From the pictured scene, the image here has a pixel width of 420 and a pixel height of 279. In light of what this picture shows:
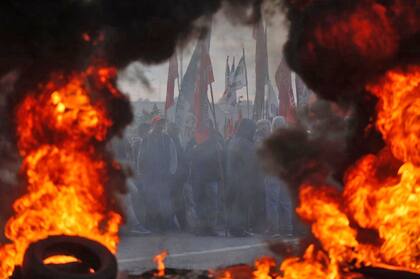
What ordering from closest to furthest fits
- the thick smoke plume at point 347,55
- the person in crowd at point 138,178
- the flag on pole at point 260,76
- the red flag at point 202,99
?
the thick smoke plume at point 347,55 < the flag on pole at point 260,76 < the person in crowd at point 138,178 < the red flag at point 202,99

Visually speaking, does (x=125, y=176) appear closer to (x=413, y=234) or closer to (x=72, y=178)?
(x=72, y=178)

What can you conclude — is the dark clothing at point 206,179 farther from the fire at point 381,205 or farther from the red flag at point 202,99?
the fire at point 381,205

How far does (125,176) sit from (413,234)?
3467 millimetres

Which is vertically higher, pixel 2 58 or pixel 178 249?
pixel 2 58

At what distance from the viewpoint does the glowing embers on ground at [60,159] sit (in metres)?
6.85

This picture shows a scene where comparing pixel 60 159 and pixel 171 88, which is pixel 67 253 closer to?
pixel 60 159

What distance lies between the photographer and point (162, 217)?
14156 millimetres

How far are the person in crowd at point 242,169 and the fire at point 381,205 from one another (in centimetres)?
645

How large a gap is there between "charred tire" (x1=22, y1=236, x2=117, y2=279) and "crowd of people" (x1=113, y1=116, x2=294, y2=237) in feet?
25.6

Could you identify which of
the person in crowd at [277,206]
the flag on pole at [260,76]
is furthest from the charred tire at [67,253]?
the person in crowd at [277,206]

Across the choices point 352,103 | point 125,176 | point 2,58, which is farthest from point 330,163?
point 2,58

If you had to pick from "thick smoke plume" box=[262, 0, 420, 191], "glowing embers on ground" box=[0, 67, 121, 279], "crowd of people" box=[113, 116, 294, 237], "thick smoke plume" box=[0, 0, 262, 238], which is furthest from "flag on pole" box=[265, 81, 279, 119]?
"glowing embers on ground" box=[0, 67, 121, 279]

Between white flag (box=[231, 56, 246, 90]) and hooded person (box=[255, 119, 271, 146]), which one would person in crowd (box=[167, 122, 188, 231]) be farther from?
white flag (box=[231, 56, 246, 90])

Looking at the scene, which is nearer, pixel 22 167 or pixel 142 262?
pixel 22 167
